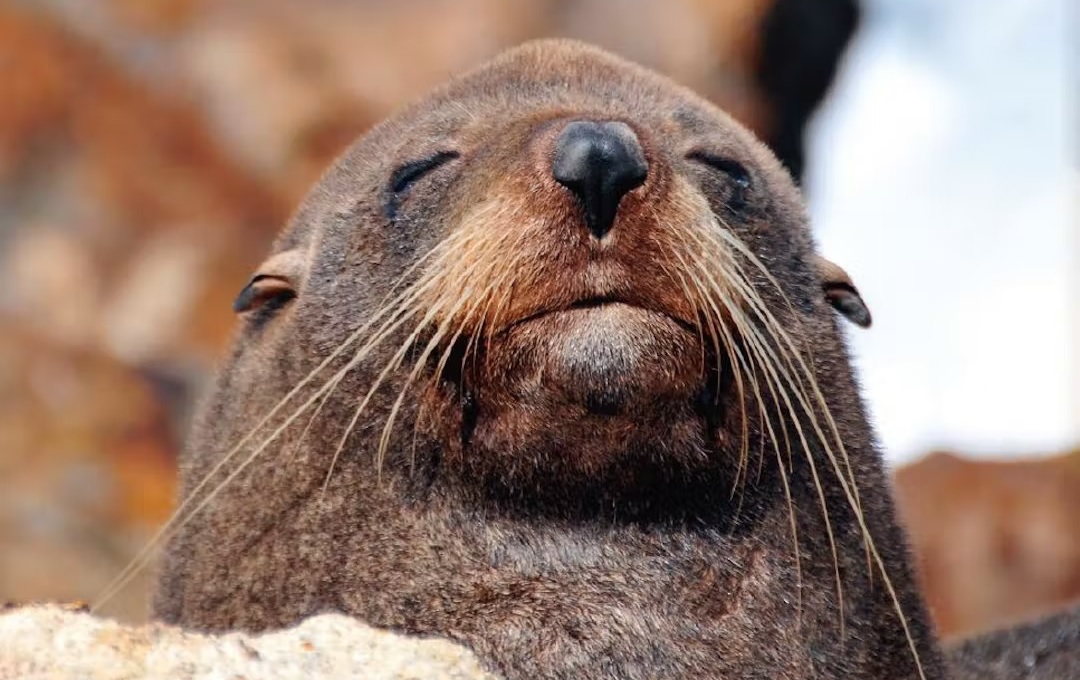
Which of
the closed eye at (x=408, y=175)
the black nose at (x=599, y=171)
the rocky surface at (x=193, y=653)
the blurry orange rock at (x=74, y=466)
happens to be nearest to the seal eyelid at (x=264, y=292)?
the closed eye at (x=408, y=175)

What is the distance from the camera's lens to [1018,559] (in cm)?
1416

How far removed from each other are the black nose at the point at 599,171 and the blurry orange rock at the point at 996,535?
34.4 ft

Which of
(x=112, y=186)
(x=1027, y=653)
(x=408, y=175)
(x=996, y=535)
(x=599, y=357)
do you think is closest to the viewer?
(x=599, y=357)

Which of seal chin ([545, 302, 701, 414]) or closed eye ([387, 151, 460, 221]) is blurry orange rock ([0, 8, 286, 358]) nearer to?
closed eye ([387, 151, 460, 221])

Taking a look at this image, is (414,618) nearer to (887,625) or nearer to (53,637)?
(53,637)

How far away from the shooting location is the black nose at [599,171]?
371 cm

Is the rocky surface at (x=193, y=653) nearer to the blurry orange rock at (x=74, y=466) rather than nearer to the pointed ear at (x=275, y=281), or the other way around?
the pointed ear at (x=275, y=281)

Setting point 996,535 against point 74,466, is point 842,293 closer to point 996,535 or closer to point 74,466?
point 996,535

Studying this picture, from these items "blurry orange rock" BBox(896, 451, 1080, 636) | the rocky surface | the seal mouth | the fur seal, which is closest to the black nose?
the fur seal

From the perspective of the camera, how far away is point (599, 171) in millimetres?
3705

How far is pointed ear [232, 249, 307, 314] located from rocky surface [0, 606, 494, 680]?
5.58 feet

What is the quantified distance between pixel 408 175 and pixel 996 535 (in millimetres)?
11076

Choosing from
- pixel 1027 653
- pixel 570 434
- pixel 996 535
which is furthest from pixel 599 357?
pixel 996 535

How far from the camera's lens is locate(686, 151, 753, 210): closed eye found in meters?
4.46
